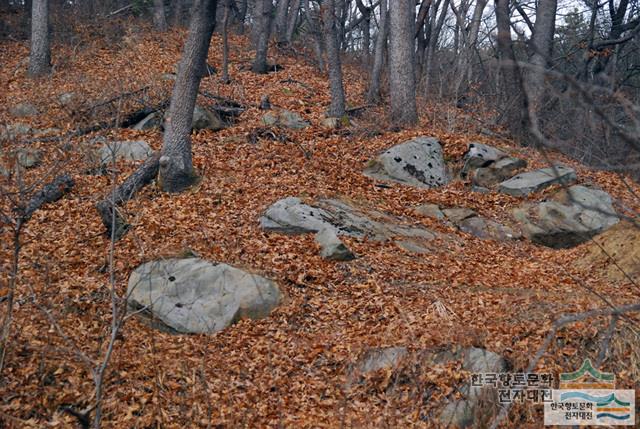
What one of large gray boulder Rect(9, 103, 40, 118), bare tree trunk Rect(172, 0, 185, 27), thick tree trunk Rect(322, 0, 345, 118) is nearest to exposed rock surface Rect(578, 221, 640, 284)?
thick tree trunk Rect(322, 0, 345, 118)

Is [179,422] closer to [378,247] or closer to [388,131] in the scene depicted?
[378,247]

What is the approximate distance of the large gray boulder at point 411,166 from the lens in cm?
1158

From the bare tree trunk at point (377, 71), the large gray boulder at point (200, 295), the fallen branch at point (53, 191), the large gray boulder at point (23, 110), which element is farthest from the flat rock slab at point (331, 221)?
the large gray boulder at point (23, 110)

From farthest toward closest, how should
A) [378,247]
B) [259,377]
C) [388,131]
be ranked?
1. [388,131]
2. [378,247]
3. [259,377]

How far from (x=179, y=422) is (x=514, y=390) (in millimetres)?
2965

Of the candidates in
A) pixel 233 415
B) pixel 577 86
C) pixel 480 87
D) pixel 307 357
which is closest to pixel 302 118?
pixel 480 87

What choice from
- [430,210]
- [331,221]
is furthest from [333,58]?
[331,221]

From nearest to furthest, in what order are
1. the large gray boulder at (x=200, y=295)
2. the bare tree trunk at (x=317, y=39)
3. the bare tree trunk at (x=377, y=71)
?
the large gray boulder at (x=200, y=295) < the bare tree trunk at (x=377, y=71) < the bare tree trunk at (x=317, y=39)

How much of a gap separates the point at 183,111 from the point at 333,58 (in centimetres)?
523

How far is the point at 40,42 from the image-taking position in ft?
54.9

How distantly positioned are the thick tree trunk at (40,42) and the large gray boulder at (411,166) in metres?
10.2

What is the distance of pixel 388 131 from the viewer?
13.5 m

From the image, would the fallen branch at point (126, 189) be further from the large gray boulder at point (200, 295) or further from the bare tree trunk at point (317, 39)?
the bare tree trunk at point (317, 39)

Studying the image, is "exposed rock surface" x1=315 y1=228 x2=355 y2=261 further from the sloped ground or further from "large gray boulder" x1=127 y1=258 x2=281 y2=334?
"large gray boulder" x1=127 y1=258 x2=281 y2=334
